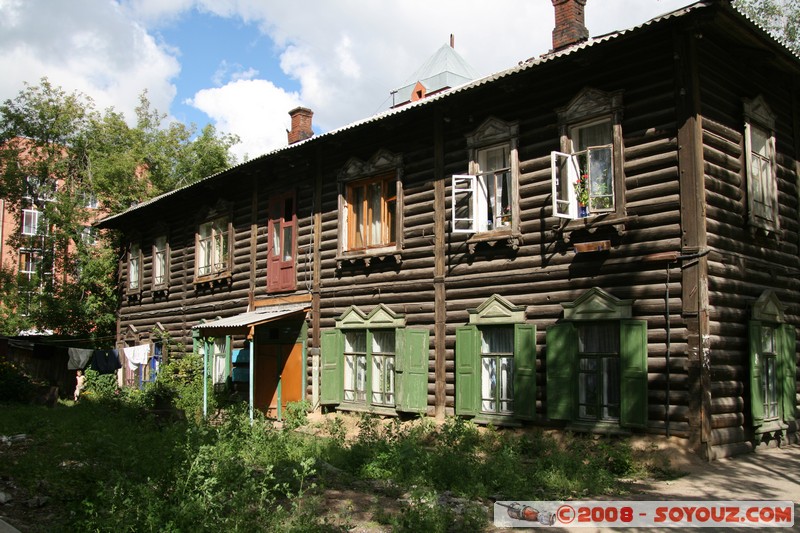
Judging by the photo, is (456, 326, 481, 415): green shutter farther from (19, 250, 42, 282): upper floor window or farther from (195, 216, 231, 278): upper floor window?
(19, 250, 42, 282): upper floor window

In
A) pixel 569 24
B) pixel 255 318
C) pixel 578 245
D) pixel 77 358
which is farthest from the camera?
pixel 77 358

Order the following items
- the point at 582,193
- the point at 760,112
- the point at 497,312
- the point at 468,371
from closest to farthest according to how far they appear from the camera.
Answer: the point at 582,193 → the point at 760,112 → the point at 497,312 → the point at 468,371

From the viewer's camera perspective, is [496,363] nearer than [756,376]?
No

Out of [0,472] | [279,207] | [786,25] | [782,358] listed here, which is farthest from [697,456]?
[786,25]

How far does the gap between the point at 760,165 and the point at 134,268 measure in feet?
67.4

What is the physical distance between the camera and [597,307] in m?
10.9

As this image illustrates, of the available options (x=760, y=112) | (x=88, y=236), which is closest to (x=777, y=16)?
(x=760, y=112)

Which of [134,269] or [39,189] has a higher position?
[39,189]

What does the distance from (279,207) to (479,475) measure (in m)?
11.0

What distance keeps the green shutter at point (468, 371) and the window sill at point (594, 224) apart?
245 cm

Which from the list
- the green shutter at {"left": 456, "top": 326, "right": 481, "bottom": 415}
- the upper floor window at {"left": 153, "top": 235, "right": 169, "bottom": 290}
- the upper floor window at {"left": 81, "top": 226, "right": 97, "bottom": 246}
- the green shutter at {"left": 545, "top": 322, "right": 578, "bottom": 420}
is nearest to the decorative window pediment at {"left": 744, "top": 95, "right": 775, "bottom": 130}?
the green shutter at {"left": 545, "top": 322, "right": 578, "bottom": 420}

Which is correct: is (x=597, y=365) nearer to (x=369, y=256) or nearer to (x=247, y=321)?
(x=369, y=256)

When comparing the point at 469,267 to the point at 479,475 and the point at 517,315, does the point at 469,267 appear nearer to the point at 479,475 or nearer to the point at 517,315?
the point at 517,315

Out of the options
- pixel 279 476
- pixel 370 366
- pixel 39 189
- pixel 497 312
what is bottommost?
pixel 279 476
